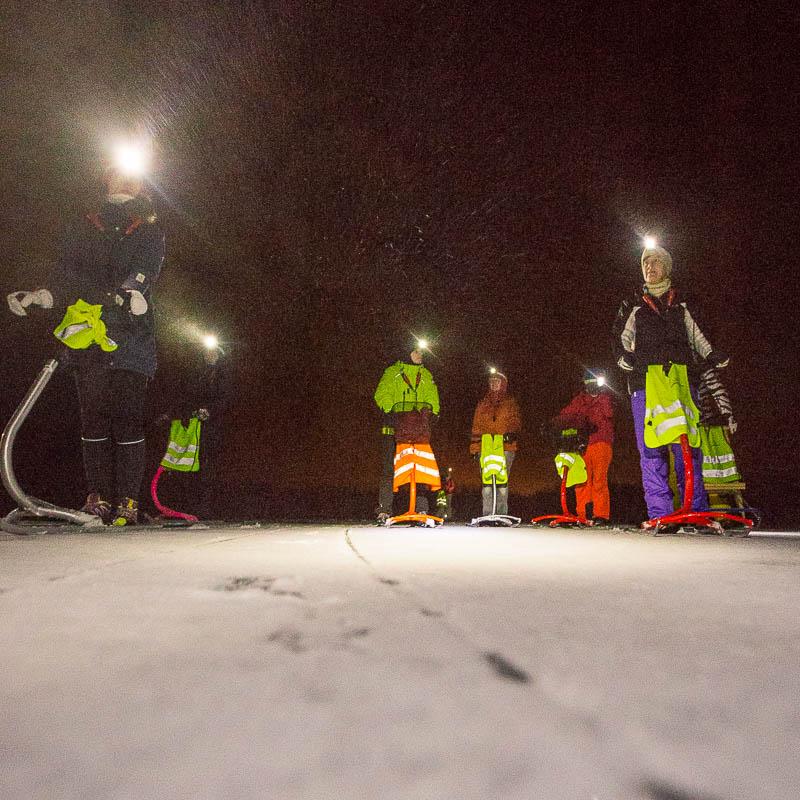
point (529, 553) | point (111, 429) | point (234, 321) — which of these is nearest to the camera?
point (529, 553)

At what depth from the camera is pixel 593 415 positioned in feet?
17.4

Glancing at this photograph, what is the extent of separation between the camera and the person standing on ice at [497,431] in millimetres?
5226

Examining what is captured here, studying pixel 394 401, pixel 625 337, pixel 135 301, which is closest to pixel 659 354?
pixel 625 337

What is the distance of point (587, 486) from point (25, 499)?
4.55m

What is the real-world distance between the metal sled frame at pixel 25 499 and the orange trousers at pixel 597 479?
4.14 m

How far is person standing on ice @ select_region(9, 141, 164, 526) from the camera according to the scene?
2.89 meters

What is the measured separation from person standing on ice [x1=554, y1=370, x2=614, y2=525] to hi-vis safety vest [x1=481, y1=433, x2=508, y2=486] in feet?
2.06

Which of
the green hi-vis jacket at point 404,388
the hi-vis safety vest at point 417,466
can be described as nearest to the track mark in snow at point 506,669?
the hi-vis safety vest at point 417,466

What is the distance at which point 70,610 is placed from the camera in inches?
26.3

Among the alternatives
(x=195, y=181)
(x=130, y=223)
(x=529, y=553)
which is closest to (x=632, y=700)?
(x=529, y=553)

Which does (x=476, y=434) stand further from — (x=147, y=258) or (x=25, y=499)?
(x=25, y=499)

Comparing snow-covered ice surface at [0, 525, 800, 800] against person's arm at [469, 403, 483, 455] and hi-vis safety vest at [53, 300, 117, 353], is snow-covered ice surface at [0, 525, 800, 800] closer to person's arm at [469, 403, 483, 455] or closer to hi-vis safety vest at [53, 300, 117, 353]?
hi-vis safety vest at [53, 300, 117, 353]

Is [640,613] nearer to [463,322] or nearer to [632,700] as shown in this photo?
[632,700]

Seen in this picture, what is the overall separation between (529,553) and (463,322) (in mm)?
10447
